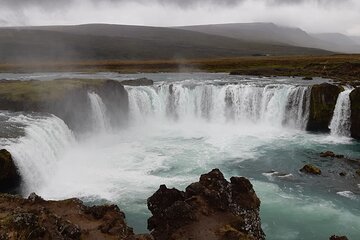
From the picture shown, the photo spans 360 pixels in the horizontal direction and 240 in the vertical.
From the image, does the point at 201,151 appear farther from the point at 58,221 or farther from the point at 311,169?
the point at 58,221

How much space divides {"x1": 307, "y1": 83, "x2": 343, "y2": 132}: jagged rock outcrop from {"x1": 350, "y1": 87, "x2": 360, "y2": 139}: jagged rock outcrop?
1961 millimetres

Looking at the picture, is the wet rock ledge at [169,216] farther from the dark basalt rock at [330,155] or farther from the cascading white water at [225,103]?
the cascading white water at [225,103]

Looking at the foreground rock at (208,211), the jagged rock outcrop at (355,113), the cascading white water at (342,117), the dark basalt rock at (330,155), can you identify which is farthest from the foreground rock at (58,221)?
the cascading white water at (342,117)

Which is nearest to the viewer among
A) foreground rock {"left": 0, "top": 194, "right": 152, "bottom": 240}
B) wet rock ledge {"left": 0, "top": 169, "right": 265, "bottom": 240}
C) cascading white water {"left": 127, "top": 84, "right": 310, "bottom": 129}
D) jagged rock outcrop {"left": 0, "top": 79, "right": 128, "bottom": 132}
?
foreground rock {"left": 0, "top": 194, "right": 152, "bottom": 240}

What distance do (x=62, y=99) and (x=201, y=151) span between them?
14159 mm

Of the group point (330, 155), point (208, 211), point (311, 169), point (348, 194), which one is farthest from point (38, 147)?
point (330, 155)

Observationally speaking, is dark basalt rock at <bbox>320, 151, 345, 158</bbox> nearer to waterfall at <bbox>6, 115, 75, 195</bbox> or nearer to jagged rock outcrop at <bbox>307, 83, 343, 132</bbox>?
jagged rock outcrop at <bbox>307, 83, 343, 132</bbox>

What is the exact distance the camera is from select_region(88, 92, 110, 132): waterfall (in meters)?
42.0

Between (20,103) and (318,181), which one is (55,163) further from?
(318,181)

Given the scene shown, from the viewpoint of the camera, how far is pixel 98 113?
4256 cm

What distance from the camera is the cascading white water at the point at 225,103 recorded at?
45562mm

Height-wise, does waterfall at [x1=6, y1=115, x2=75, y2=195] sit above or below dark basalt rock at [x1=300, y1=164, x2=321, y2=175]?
above

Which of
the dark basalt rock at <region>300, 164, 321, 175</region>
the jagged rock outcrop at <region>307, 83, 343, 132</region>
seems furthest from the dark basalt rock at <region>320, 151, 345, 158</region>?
the jagged rock outcrop at <region>307, 83, 343, 132</region>

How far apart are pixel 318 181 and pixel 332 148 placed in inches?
404
